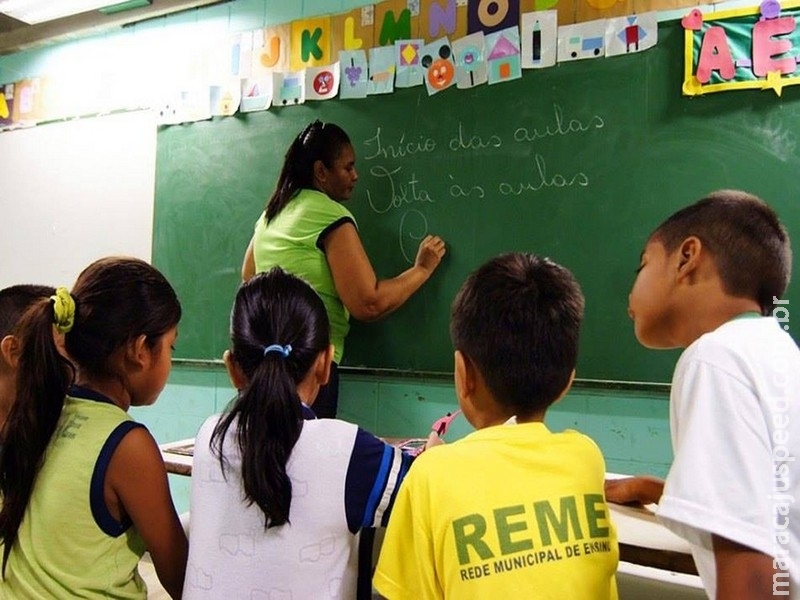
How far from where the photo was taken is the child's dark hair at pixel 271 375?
1094mm

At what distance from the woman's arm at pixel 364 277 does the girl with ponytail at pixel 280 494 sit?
1017 mm

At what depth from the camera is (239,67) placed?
2.72 m

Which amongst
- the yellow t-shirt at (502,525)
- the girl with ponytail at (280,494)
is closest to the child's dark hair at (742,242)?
the yellow t-shirt at (502,525)

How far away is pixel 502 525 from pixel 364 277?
1.34 meters

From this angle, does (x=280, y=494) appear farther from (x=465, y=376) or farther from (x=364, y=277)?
(x=364, y=277)

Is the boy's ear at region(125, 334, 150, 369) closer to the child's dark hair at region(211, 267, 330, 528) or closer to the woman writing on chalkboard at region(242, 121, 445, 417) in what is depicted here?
the child's dark hair at region(211, 267, 330, 528)

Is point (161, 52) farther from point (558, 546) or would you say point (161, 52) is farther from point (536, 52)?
point (558, 546)

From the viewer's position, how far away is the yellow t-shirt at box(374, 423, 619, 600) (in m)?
0.92

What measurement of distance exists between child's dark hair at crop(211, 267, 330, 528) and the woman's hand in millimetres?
1066

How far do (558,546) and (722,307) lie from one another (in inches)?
16.9

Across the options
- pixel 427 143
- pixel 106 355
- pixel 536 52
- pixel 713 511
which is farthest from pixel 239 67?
pixel 713 511

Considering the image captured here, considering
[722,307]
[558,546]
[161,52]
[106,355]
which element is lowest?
[558,546]

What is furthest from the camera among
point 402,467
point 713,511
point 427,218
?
point 427,218

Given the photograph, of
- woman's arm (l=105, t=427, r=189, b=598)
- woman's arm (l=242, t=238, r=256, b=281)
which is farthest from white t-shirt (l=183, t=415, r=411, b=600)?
woman's arm (l=242, t=238, r=256, b=281)
